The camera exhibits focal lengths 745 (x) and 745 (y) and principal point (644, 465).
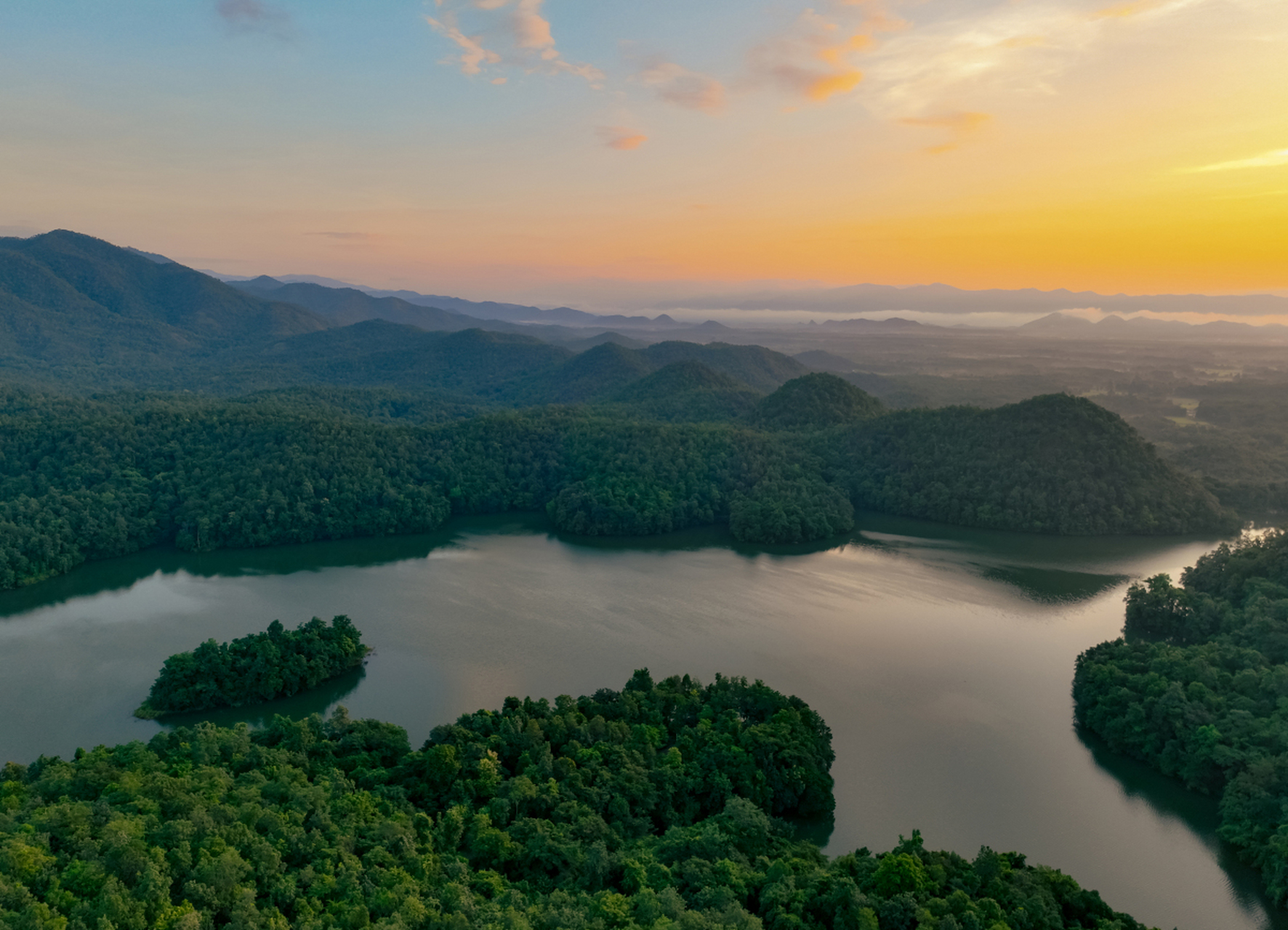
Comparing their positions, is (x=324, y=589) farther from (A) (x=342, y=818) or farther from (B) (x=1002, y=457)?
(B) (x=1002, y=457)

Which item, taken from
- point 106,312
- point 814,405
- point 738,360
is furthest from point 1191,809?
point 106,312

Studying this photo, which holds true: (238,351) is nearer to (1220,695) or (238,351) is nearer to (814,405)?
(814,405)

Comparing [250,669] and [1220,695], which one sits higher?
[1220,695]

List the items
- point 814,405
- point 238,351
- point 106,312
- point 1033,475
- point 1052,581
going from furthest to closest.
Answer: point 238,351 < point 106,312 < point 814,405 < point 1033,475 < point 1052,581

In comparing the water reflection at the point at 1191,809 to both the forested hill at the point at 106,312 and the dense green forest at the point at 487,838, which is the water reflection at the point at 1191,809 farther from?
the forested hill at the point at 106,312

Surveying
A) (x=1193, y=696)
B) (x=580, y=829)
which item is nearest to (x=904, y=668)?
(x=1193, y=696)

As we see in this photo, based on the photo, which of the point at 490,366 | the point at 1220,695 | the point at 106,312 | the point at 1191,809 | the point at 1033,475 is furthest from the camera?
the point at 106,312

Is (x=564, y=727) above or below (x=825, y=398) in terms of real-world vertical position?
below

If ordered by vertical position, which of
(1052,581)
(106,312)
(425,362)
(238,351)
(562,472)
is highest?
(106,312)
